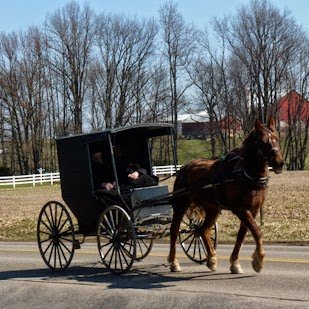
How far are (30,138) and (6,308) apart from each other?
6979 centimetres

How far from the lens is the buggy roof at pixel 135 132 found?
36.2 feet

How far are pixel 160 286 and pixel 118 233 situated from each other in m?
1.67

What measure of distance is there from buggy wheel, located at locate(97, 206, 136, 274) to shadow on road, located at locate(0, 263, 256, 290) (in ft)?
0.69

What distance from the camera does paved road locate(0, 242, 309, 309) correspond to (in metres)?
7.95

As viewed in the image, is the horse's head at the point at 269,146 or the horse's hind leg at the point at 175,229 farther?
the horse's hind leg at the point at 175,229

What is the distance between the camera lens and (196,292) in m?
8.40

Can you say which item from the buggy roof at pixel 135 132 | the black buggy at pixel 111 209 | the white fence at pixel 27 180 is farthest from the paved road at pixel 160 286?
the white fence at pixel 27 180

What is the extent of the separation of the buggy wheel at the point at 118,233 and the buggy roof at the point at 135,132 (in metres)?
1.29

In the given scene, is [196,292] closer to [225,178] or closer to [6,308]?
[225,178]

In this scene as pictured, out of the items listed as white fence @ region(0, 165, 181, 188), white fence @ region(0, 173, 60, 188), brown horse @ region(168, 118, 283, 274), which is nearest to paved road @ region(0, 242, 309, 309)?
brown horse @ region(168, 118, 283, 274)

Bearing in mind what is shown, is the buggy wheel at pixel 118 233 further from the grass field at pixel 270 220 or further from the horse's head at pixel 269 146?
the grass field at pixel 270 220

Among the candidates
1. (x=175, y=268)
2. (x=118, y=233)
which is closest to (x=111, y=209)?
(x=118, y=233)

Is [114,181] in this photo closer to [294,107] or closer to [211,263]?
[211,263]

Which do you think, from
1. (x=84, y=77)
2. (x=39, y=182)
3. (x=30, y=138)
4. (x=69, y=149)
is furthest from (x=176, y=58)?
(x=69, y=149)
